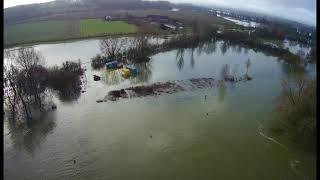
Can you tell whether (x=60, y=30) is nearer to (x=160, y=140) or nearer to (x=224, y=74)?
(x=224, y=74)

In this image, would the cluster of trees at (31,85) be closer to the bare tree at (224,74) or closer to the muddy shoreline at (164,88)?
the muddy shoreline at (164,88)

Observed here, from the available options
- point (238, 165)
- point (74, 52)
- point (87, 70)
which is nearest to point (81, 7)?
point (74, 52)

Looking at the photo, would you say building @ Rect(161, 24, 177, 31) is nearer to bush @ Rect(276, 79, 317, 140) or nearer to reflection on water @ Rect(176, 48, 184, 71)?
reflection on water @ Rect(176, 48, 184, 71)

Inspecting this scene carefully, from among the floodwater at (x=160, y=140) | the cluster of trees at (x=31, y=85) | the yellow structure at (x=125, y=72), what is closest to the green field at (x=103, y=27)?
the yellow structure at (x=125, y=72)

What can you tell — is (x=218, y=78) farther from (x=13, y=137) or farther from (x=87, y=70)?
(x=13, y=137)

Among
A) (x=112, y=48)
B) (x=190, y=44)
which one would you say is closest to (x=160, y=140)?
(x=112, y=48)

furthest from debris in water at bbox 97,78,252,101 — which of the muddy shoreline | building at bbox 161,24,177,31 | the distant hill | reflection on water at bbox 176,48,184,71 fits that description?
the distant hill
